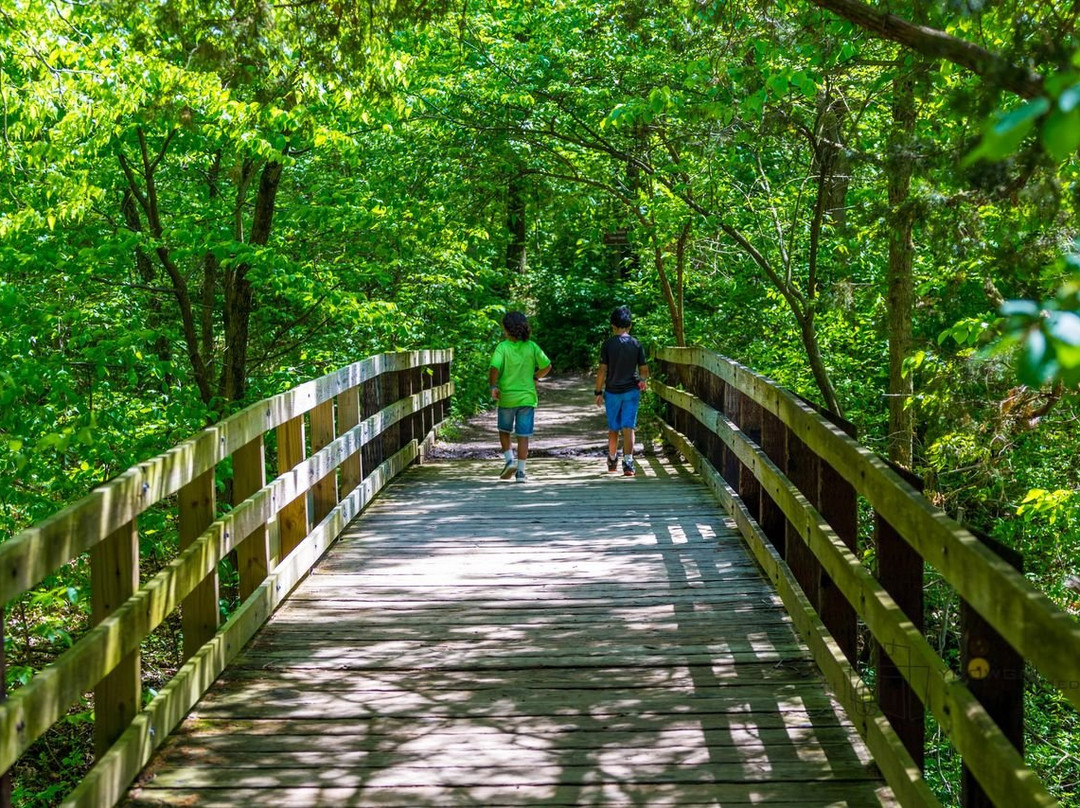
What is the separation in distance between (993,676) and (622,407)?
8.59 m

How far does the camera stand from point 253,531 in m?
5.68

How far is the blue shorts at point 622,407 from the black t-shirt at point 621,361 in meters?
0.06

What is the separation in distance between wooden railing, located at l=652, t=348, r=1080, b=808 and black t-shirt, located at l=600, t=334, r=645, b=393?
4.23 m

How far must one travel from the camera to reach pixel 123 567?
13.0 feet

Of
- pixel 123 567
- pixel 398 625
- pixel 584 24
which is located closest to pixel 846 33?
pixel 398 625

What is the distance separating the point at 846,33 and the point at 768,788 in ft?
15.8

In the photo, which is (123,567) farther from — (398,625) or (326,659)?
(398,625)

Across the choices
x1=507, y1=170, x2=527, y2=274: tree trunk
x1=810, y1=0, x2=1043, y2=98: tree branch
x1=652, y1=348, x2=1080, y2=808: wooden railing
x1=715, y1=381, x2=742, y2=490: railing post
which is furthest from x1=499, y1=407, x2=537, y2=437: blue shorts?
x1=507, y1=170, x2=527, y2=274: tree trunk

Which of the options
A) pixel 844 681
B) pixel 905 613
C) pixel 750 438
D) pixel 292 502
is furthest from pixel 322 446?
pixel 905 613

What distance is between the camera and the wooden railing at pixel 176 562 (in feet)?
10.6

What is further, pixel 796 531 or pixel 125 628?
pixel 796 531

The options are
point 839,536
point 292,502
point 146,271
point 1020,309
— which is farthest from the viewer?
point 146,271

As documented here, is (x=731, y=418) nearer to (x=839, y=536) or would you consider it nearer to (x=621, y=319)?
(x=621, y=319)

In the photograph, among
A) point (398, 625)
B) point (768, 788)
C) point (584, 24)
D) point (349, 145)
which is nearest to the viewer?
point (768, 788)
